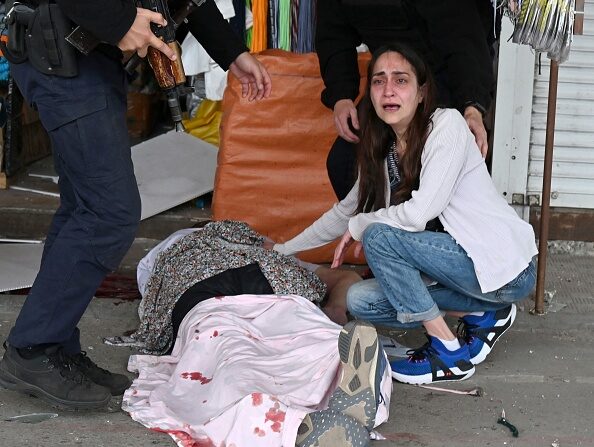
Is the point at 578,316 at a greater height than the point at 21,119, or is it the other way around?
the point at 21,119

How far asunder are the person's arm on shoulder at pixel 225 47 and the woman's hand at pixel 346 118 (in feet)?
1.64

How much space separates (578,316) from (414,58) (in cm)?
134

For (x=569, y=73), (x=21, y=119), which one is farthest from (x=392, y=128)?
(x=21, y=119)

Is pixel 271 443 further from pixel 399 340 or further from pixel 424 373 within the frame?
pixel 399 340

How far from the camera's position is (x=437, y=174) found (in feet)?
11.7

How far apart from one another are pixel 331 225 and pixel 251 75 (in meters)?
0.66

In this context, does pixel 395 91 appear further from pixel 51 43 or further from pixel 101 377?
pixel 101 377

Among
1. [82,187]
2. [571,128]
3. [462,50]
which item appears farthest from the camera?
[571,128]

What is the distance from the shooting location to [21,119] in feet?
18.8

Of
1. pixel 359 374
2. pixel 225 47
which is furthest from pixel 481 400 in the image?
pixel 225 47

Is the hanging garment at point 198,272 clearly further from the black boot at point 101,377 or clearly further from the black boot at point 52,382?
the black boot at point 52,382

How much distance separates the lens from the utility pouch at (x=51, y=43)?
302cm

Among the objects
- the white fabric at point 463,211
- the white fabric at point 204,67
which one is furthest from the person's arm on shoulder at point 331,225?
the white fabric at point 204,67

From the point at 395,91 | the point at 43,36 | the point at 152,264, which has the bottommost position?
the point at 152,264
